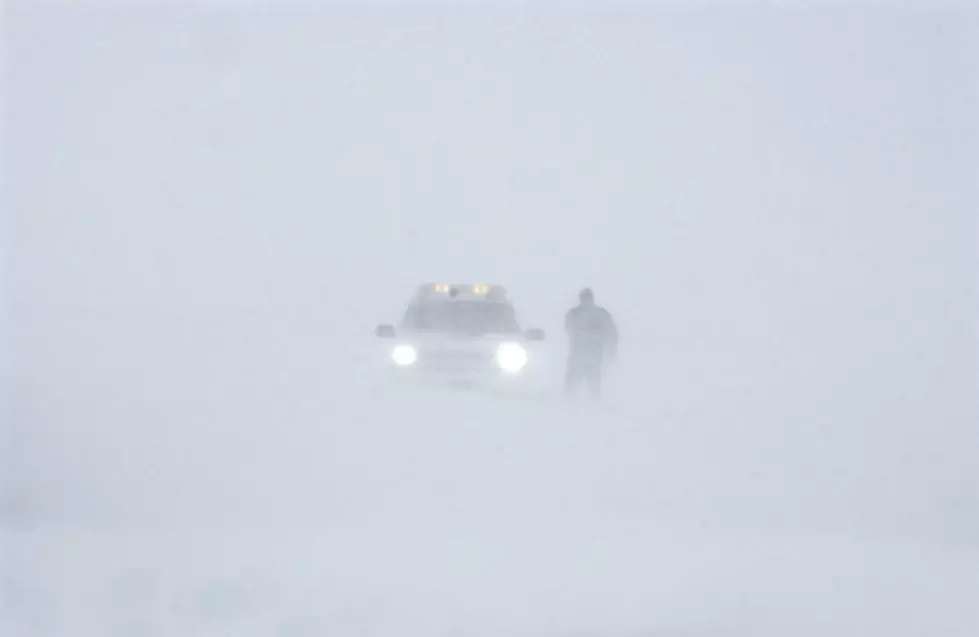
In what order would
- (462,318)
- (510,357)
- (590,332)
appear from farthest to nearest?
(590,332) < (462,318) < (510,357)

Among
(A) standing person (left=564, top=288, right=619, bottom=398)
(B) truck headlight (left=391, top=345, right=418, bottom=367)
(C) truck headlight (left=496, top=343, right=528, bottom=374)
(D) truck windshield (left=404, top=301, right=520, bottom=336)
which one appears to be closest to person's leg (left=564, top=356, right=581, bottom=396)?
(A) standing person (left=564, top=288, right=619, bottom=398)

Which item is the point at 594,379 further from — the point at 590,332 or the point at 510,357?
the point at 510,357

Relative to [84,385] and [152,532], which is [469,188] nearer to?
[84,385]

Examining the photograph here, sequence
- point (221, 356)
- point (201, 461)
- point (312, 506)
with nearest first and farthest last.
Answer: point (312, 506) → point (201, 461) → point (221, 356)

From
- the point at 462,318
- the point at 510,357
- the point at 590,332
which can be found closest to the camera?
the point at 510,357

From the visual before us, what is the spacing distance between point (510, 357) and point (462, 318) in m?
0.77

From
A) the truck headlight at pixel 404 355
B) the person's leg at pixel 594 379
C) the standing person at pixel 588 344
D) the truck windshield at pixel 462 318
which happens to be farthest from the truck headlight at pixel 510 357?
the person's leg at pixel 594 379

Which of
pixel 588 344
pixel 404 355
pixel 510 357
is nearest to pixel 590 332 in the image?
pixel 588 344

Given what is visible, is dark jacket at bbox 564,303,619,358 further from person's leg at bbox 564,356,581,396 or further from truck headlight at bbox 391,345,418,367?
truck headlight at bbox 391,345,418,367

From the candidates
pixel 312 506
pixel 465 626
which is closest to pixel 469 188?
pixel 312 506

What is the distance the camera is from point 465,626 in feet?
18.0

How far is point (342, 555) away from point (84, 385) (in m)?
4.49

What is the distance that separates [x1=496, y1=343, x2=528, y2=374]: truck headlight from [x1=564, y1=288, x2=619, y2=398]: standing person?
1.03m

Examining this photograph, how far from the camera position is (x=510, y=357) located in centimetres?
907
